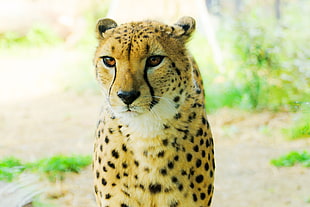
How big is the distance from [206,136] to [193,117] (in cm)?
16

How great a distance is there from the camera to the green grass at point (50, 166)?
3519 mm

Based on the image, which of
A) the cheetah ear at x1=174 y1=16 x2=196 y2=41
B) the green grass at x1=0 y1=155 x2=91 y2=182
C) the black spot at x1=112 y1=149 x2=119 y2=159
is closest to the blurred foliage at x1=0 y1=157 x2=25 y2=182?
the green grass at x1=0 y1=155 x2=91 y2=182

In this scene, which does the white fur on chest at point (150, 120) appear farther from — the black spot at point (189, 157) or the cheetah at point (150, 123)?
the black spot at point (189, 157)

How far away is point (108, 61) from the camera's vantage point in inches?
69.3

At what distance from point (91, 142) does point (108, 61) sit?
3.25 meters

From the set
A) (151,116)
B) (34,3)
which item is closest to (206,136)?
(151,116)

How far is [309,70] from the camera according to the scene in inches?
180

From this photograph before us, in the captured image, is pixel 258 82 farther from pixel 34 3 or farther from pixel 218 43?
pixel 34 3

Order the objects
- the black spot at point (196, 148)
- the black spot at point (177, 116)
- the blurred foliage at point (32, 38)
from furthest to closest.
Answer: the blurred foliage at point (32, 38)
the black spot at point (196, 148)
the black spot at point (177, 116)

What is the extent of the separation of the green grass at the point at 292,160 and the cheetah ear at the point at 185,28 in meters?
2.34

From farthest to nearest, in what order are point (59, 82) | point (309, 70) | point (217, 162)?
point (59, 82) → point (309, 70) → point (217, 162)

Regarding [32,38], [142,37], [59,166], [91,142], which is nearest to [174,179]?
[142,37]

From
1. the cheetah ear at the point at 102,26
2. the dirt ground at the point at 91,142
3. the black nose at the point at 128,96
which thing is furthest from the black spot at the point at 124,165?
the dirt ground at the point at 91,142

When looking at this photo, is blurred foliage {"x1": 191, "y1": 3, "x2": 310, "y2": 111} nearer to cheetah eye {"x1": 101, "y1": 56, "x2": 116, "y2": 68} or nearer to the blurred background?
the blurred background
